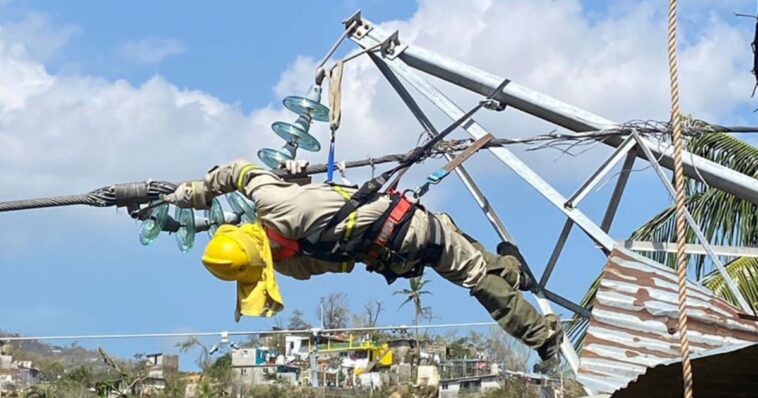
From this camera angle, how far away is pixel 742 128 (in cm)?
765

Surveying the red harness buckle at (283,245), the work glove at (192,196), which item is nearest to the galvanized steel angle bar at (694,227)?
the red harness buckle at (283,245)

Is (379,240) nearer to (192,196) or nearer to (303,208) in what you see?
(303,208)

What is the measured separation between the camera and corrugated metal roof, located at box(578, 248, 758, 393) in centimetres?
495

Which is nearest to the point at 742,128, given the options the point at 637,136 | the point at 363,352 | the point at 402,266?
the point at 637,136

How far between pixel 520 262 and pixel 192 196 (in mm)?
2033

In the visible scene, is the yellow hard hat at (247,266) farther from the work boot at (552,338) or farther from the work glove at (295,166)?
the work boot at (552,338)

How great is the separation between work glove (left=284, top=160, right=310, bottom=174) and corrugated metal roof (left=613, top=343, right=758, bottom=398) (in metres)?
2.46

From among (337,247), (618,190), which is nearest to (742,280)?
(618,190)

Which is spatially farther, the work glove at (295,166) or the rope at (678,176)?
the work glove at (295,166)

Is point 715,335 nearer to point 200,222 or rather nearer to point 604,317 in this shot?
point 604,317

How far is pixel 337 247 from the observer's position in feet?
22.0

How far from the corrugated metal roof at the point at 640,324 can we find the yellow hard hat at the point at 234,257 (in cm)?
204

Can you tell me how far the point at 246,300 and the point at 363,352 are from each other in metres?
9.98

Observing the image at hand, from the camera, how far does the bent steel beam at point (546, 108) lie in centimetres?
733
